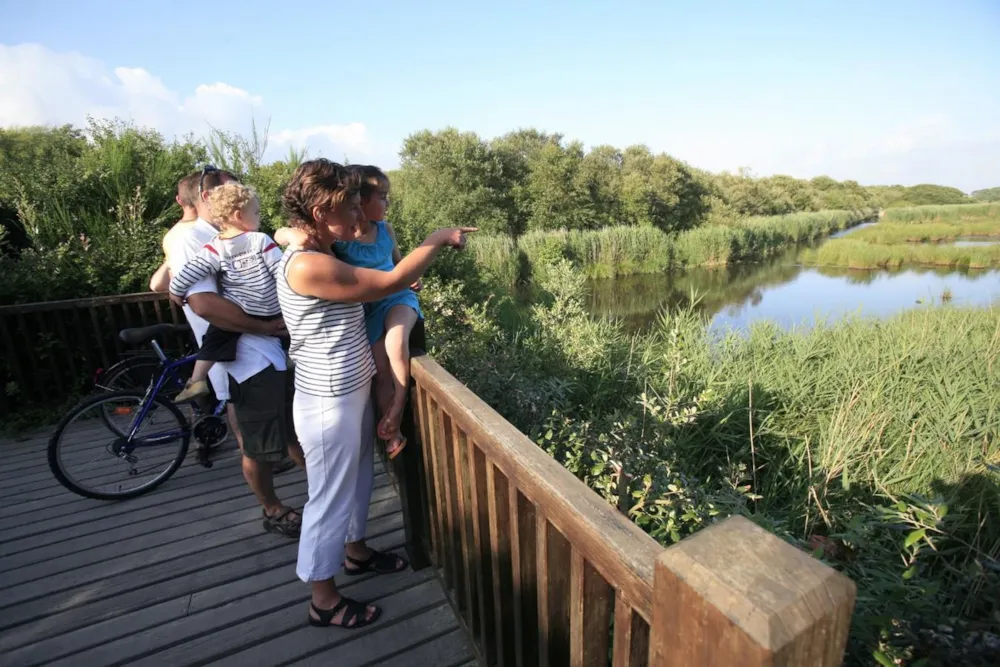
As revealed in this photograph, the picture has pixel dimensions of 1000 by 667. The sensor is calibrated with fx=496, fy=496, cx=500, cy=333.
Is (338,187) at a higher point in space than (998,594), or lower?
higher

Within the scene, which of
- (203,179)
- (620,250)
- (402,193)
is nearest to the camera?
(203,179)

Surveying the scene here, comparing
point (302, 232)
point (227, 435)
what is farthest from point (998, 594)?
point (227, 435)

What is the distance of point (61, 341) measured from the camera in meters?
3.66

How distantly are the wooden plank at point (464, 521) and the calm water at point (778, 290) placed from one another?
10964 mm

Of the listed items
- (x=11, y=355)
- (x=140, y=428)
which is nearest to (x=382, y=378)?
(x=140, y=428)

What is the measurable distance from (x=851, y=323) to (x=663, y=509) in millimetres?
5848

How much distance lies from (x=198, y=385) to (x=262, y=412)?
2.24 feet

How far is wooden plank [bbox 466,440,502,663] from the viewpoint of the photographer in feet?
4.55

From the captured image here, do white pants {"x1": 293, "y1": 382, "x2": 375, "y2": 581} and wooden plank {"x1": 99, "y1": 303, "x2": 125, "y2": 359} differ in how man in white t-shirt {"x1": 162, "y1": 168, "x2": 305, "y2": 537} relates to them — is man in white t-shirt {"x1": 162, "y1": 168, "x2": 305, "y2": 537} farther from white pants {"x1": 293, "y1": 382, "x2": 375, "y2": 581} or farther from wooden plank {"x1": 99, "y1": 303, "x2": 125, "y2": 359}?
wooden plank {"x1": 99, "y1": 303, "x2": 125, "y2": 359}

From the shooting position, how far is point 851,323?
6395mm

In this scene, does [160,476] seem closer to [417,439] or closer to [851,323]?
[417,439]

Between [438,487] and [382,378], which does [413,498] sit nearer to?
[438,487]

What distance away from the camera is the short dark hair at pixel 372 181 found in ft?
5.83

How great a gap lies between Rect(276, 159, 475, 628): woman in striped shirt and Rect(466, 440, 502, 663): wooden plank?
0.47 meters
